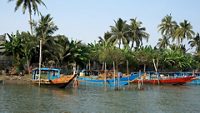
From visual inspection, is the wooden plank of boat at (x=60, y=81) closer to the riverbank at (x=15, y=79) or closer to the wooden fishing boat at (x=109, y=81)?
the wooden fishing boat at (x=109, y=81)

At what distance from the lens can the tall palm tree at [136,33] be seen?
217 feet

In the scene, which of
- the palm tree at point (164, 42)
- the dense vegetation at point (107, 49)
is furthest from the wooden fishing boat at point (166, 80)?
the palm tree at point (164, 42)

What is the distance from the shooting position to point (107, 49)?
184 ft

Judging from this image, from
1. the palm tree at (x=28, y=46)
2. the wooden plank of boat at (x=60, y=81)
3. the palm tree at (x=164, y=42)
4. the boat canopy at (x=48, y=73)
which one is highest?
the palm tree at (x=164, y=42)

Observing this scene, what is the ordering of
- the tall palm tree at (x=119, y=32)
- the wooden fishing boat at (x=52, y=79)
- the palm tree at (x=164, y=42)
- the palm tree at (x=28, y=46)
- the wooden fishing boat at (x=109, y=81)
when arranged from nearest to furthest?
the wooden fishing boat at (x=52, y=79) → the wooden fishing boat at (x=109, y=81) → the palm tree at (x=28, y=46) → the tall palm tree at (x=119, y=32) → the palm tree at (x=164, y=42)

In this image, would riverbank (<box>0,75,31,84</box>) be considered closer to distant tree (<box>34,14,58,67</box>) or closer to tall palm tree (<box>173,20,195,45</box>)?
distant tree (<box>34,14,58,67</box>)

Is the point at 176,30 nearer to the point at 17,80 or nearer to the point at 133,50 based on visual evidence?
the point at 133,50

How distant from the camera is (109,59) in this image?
55812mm

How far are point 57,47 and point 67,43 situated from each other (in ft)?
8.74

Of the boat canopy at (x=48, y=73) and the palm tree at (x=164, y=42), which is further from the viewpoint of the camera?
the palm tree at (x=164, y=42)

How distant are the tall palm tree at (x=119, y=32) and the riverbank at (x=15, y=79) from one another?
2086cm

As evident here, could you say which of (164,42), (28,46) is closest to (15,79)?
(28,46)

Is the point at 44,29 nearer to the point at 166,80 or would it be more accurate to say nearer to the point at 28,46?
the point at 28,46

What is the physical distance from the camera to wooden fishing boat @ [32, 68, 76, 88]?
37156mm
